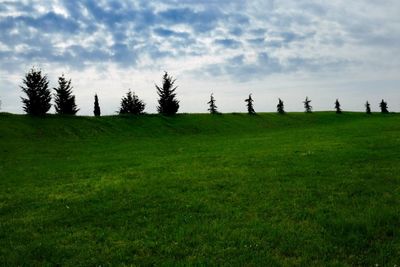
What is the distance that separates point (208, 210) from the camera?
1519 cm

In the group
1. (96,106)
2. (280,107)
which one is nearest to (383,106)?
(280,107)

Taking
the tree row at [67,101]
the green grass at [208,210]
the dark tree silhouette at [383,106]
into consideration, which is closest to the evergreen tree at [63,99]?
the tree row at [67,101]

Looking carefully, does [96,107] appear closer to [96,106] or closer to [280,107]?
[96,106]

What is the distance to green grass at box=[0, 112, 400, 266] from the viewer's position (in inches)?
435

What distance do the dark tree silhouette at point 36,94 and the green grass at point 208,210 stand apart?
41230 mm

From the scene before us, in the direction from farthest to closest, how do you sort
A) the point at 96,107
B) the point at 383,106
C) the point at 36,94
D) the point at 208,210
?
the point at 383,106, the point at 96,107, the point at 36,94, the point at 208,210

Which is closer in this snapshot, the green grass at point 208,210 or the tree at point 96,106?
the green grass at point 208,210

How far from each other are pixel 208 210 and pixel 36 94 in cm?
6329

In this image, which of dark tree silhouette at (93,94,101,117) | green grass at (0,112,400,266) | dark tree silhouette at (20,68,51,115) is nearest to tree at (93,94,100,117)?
dark tree silhouette at (93,94,101,117)

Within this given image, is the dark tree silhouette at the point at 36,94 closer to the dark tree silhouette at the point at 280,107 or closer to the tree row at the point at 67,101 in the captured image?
the tree row at the point at 67,101

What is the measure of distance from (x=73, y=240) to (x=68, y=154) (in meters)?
26.4

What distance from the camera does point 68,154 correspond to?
37625 millimetres

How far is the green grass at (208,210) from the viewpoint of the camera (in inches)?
435

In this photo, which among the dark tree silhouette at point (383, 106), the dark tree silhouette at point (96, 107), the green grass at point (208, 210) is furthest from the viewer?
the dark tree silhouette at point (383, 106)
